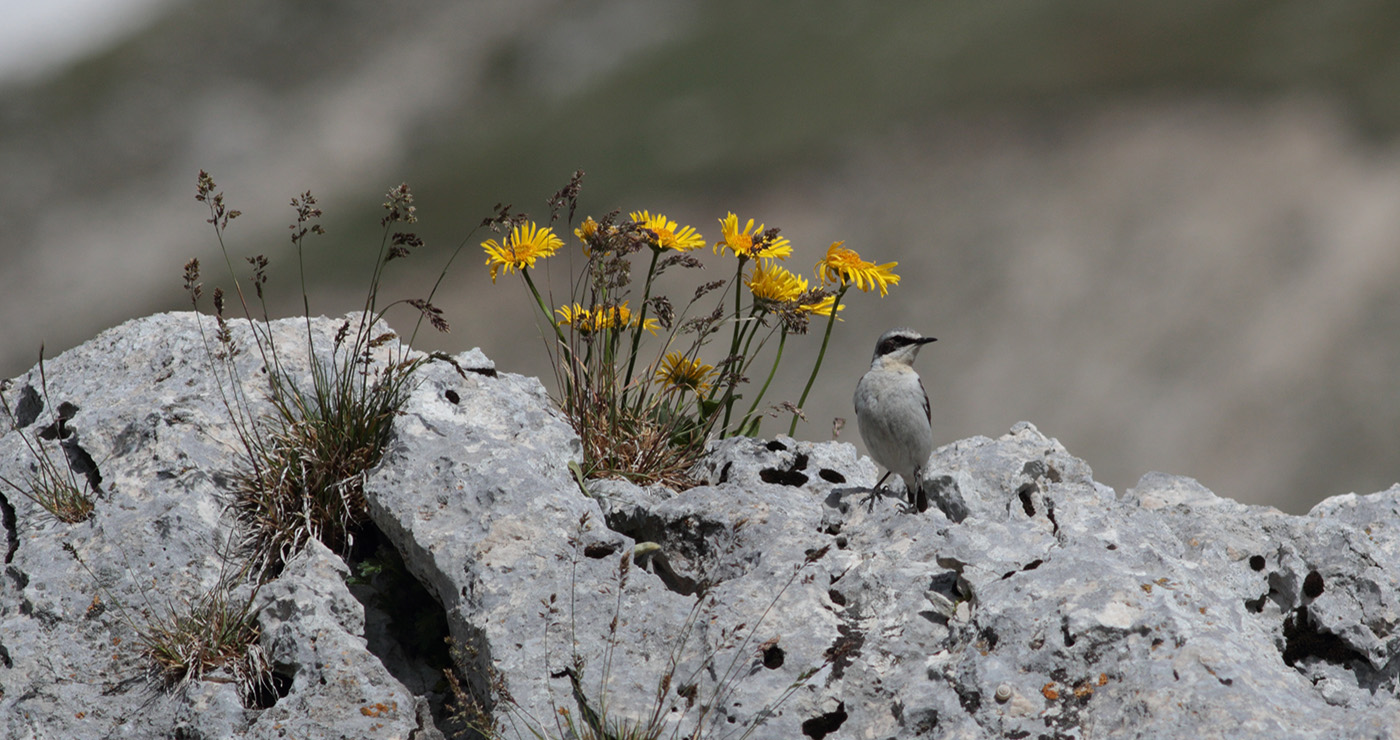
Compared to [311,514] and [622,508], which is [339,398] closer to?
[311,514]

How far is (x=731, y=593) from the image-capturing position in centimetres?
518

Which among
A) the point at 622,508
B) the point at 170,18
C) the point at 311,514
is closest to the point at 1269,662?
the point at 622,508

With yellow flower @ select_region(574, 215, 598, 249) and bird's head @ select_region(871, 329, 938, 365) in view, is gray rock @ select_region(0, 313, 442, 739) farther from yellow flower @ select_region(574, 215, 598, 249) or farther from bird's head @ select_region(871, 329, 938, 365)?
bird's head @ select_region(871, 329, 938, 365)

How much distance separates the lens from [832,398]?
39.8 meters

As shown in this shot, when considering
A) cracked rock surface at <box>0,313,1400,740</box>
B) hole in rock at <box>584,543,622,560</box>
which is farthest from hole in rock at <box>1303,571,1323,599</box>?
hole in rock at <box>584,543,622,560</box>

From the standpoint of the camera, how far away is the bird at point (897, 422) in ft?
21.6

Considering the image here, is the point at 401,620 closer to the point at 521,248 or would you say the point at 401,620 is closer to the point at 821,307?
the point at 521,248

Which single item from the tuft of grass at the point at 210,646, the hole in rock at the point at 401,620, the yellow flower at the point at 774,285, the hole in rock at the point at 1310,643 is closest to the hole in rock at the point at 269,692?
the tuft of grass at the point at 210,646

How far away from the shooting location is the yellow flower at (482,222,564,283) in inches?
267

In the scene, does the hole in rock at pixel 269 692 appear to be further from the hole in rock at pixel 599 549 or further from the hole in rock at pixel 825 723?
the hole in rock at pixel 825 723

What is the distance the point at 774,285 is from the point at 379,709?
3.59 meters

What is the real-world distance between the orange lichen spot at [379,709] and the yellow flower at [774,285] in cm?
340

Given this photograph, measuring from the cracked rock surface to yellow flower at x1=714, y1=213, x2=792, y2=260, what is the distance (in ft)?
3.87

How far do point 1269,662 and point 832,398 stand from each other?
35.7m
